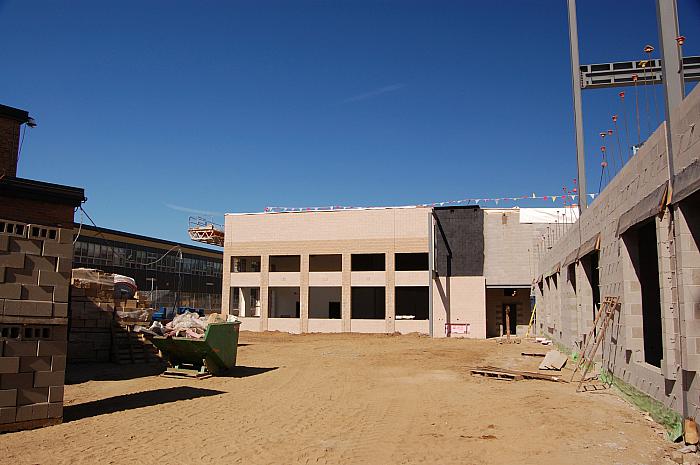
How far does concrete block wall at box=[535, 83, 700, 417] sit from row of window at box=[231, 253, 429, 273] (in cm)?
2915

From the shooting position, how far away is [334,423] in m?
9.95

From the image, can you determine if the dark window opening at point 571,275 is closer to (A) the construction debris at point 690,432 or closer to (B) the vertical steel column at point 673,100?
(B) the vertical steel column at point 673,100

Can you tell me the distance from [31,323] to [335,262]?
130 feet

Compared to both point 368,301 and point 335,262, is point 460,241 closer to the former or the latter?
point 368,301

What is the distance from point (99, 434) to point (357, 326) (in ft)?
110

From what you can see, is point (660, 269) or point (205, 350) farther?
point (205, 350)

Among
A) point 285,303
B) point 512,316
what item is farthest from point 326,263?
point 512,316

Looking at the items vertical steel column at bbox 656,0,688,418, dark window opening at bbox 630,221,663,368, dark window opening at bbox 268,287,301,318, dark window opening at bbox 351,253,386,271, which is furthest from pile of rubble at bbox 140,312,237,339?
dark window opening at bbox 268,287,301,318

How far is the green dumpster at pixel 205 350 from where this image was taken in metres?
15.4

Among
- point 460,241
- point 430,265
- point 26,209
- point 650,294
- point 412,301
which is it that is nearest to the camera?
point 650,294

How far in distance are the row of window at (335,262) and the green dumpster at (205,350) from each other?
2768 centimetres

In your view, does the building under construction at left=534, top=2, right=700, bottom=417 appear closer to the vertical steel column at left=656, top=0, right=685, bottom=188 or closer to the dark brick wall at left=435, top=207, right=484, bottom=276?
the vertical steel column at left=656, top=0, right=685, bottom=188

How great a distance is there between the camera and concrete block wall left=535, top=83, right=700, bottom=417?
302 inches

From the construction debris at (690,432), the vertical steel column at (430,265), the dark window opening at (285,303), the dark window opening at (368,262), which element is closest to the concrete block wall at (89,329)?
the construction debris at (690,432)
